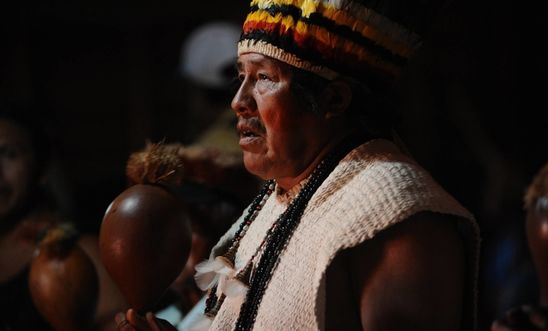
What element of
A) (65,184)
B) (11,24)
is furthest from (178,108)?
(65,184)

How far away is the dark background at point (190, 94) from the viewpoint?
211 inches

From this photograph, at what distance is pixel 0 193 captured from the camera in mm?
3574

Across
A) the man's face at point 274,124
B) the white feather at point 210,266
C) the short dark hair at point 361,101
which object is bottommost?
the white feather at point 210,266

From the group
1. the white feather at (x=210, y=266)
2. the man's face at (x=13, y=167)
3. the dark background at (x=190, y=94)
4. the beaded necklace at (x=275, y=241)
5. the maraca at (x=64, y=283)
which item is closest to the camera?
the beaded necklace at (x=275, y=241)

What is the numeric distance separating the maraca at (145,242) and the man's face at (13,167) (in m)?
1.56

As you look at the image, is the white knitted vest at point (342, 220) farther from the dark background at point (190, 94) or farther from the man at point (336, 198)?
the dark background at point (190, 94)

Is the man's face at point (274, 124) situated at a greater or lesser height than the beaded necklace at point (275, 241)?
greater

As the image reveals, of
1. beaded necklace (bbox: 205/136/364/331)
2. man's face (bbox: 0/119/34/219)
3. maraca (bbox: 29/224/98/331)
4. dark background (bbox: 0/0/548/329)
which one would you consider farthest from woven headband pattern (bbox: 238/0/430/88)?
dark background (bbox: 0/0/548/329)

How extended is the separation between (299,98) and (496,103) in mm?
3735

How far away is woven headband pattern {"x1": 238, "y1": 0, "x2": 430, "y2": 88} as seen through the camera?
1.98m

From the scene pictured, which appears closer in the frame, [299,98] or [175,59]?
[299,98]

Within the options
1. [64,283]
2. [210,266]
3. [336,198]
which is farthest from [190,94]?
[336,198]

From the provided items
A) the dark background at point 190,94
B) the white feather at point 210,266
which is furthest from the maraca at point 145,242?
the dark background at point 190,94

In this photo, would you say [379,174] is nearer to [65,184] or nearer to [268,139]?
[268,139]
